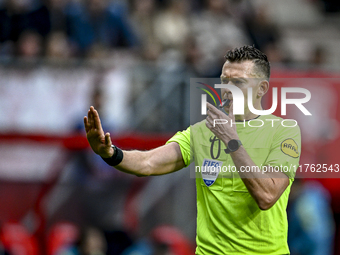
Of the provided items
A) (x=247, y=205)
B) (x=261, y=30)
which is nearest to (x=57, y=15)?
(x=261, y=30)

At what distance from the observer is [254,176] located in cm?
314

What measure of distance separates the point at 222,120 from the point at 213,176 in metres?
0.52

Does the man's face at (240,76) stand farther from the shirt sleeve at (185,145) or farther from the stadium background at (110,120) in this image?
the stadium background at (110,120)

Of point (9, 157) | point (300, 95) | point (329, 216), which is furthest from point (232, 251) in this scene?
point (9, 157)

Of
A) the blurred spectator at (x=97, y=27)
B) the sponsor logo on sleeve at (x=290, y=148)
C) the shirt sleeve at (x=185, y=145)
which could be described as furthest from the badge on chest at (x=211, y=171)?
the blurred spectator at (x=97, y=27)

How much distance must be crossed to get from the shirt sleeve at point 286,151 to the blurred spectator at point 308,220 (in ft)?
13.2

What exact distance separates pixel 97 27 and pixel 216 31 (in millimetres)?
2199

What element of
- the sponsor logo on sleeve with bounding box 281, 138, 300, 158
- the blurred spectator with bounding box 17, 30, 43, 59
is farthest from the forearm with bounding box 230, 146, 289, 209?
the blurred spectator with bounding box 17, 30, 43, 59

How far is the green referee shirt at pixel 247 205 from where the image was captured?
348 cm

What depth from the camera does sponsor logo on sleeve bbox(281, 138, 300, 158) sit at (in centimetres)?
343

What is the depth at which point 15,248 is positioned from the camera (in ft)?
24.1

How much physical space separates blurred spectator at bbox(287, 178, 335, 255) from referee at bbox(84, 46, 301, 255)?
4.02m

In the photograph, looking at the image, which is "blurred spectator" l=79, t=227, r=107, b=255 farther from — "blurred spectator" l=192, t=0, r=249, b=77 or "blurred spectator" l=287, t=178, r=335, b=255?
"blurred spectator" l=192, t=0, r=249, b=77

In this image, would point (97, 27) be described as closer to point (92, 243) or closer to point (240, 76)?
point (92, 243)
